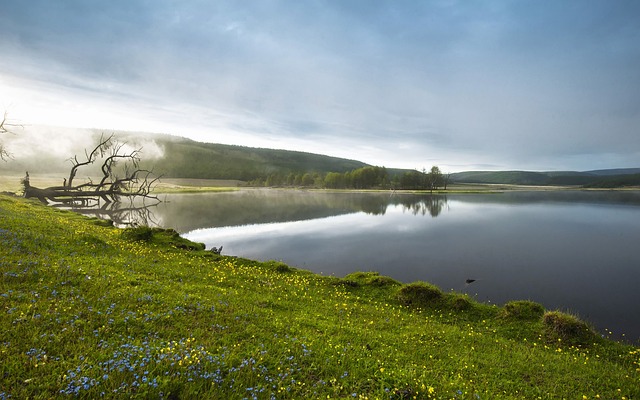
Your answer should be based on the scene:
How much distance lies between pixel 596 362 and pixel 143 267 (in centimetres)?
2136

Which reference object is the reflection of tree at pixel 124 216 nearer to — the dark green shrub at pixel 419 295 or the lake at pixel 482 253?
the lake at pixel 482 253

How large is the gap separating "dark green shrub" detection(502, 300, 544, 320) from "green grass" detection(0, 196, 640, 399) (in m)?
0.06

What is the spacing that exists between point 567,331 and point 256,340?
1393cm

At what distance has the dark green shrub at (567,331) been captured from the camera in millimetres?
13145

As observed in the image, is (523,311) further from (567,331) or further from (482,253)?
(482,253)

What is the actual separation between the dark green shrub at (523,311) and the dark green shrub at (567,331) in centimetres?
145

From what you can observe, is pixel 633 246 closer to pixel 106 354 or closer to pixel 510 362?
pixel 510 362

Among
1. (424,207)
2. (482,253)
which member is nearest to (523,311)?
(482,253)

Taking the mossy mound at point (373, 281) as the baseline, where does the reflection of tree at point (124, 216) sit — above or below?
below

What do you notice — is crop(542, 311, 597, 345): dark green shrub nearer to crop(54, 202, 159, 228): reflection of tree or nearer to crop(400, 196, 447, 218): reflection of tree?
crop(54, 202, 159, 228): reflection of tree

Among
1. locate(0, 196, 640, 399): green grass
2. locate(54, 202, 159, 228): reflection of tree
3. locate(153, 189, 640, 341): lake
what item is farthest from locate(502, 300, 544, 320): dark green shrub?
locate(54, 202, 159, 228): reflection of tree

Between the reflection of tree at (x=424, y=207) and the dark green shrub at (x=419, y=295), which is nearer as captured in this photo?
the dark green shrub at (x=419, y=295)

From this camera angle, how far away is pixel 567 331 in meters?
13.5

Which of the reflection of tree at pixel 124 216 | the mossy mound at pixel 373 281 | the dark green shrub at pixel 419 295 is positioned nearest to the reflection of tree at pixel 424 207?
the mossy mound at pixel 373 281
